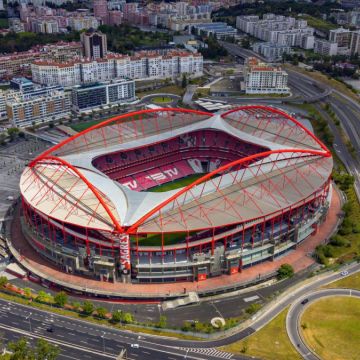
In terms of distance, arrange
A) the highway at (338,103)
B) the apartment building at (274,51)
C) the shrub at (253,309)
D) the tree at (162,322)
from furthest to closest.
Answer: the apartment building at (274,51) → the highway at (338,103) → the shrub at (253,309) → the tree at (162,322)

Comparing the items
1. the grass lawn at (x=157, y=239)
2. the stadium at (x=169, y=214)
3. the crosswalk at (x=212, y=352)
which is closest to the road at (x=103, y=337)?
the crosswalk at (x=212, y=352)

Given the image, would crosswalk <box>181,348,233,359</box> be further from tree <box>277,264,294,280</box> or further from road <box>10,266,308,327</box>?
tree <box>277,264,294,280</box>

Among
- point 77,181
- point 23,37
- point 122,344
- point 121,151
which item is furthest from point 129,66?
point 122,344

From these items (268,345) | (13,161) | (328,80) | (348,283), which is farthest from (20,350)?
(328,80)

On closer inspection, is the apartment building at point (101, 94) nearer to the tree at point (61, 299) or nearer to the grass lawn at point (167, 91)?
the grass lawn at point (167, 91)

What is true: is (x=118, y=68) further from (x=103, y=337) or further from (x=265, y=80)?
(x=103, y=337)

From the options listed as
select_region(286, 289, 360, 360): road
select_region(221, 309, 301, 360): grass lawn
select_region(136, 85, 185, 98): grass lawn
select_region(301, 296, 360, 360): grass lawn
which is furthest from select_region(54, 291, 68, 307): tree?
select_region(136, 85, 185, 98): grass lawn
